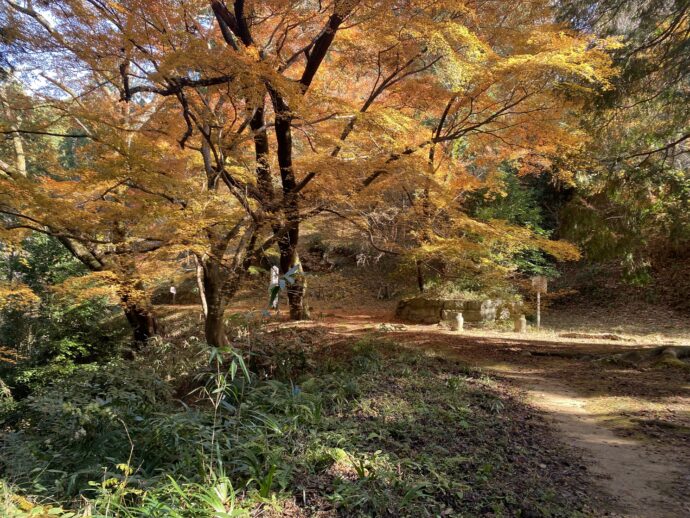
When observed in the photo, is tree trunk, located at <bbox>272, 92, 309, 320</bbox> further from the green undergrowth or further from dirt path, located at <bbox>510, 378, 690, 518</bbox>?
dirt path, located at <bbox>510, 378, 690, 518</bbox>

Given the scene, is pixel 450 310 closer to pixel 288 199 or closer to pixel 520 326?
pixel 520 326

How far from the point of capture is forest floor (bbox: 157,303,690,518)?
3.12m

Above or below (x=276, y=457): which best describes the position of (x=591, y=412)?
below

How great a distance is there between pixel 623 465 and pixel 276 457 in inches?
106

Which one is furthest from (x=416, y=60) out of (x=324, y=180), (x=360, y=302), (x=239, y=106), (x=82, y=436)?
(x=360, y=302)

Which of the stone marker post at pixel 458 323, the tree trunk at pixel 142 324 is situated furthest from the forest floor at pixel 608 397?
the tree trunk at pixel 142 324

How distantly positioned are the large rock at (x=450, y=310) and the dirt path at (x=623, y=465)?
22.0 ft

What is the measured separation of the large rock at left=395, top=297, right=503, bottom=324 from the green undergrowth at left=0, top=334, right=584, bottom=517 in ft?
24.3

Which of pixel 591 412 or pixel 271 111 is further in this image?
pixel 271 111

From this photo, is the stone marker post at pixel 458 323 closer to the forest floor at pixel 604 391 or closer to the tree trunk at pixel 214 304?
the forest floor at pixel 604 391

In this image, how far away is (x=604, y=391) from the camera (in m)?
5.59

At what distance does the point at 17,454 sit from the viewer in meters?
2.77

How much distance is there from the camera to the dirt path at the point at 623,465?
2.80 m

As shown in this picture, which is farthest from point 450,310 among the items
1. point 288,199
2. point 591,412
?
point 591,412
